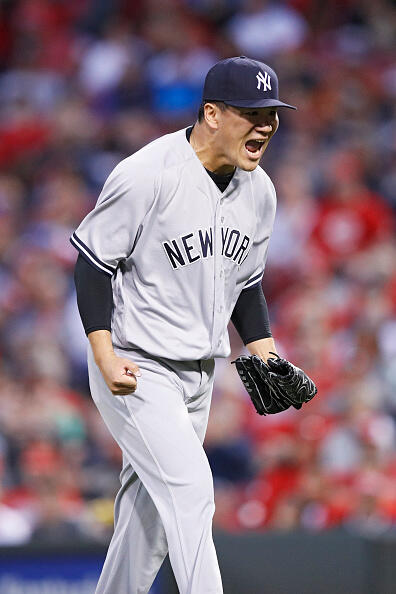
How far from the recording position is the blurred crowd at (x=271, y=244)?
17.6 feet

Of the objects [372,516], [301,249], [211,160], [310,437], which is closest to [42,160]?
[301,249]

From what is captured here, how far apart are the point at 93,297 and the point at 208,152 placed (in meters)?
0.52

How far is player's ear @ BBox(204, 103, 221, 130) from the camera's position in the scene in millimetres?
3034

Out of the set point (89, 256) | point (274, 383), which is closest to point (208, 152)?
point (89, 256)

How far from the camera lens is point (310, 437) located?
219 inches

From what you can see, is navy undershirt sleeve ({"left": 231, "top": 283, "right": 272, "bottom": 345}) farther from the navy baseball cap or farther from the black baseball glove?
the navy baseball cap

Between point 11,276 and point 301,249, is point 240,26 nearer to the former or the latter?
point 301,249

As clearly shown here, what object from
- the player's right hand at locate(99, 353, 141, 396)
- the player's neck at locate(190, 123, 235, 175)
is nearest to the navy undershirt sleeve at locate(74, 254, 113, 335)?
the player's right hand at locate(99, 353, 141, 396)

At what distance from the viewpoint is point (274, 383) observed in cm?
311

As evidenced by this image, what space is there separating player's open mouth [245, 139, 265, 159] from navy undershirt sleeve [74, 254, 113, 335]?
0.52 meters

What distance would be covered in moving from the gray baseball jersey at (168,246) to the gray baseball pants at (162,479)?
0.32ft

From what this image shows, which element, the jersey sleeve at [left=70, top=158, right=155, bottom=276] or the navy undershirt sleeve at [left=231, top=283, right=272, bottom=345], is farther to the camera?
the navy undershirt sleeve at [left=231, top=283, right=272, bottom=345]

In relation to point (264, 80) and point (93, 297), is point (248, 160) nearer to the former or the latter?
point (264, 80)

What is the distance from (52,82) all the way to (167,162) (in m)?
5.92
